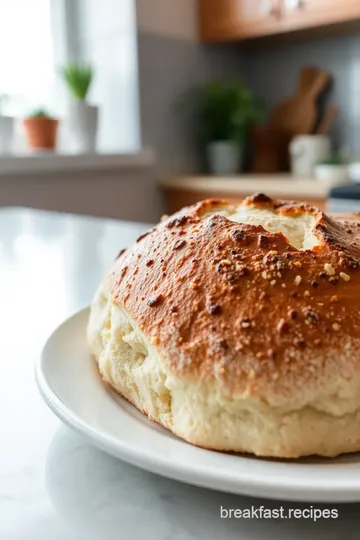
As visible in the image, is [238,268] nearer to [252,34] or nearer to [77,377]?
[77,377]

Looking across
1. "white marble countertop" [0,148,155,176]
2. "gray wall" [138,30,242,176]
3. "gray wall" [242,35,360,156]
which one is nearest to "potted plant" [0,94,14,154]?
"white marble countertop" [0,148,155,176]

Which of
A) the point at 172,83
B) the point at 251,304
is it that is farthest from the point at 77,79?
the point at 251,304

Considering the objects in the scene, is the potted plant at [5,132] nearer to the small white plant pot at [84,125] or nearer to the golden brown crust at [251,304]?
the small white plant pot at [84,125]

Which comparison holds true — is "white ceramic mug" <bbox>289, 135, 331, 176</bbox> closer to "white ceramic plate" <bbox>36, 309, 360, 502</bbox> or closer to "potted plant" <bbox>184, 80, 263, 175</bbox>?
"potted plant" <bbox>184, 80, 263, 175</bbox>

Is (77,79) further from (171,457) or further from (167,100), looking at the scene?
(171,457)

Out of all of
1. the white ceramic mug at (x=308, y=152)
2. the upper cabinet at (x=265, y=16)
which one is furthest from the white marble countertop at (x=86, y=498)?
the white ceramic mug at (x=308, y=152)

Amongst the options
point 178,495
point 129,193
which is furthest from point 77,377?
point 129,193
